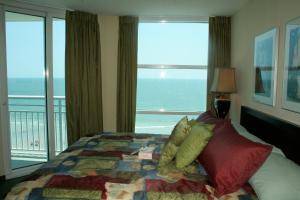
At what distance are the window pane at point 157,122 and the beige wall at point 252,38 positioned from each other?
42.3 inches

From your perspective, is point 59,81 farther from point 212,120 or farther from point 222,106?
point 212,120

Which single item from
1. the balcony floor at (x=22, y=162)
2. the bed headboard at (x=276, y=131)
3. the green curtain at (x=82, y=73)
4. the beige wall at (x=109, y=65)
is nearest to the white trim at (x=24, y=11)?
the green curtain at (x=82, y=73)

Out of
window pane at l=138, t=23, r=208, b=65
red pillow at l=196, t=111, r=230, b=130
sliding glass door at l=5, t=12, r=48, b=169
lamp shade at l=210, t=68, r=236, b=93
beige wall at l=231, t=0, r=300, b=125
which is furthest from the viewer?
window pane at l=138, t=23, r=208, b=65

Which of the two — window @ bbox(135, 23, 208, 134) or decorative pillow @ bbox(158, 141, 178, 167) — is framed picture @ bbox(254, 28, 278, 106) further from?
window @ bbox(135, 23, 208, 134)

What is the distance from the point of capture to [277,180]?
1562 mm

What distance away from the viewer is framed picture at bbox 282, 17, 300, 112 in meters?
2.01

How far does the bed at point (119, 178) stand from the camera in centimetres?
166

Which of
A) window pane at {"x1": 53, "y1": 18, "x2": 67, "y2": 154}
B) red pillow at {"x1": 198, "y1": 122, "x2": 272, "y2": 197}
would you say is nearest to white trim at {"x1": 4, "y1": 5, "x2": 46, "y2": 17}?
window pane at {"x1": 53, "y1": 18, "x2": 67, "y2": 154}

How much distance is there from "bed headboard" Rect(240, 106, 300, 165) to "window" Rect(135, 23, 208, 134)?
1590mm

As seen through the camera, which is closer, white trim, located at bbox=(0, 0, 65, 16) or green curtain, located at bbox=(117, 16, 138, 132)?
white trim, located at bbox=(0, 0, 65, 16)

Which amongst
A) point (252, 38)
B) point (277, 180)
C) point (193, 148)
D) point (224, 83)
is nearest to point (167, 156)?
point (193, 148)

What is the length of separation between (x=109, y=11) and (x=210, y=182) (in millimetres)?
3090

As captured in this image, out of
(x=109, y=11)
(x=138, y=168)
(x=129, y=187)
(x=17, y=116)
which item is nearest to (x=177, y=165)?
(x=138, y=168)

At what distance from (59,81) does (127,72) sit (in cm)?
111
